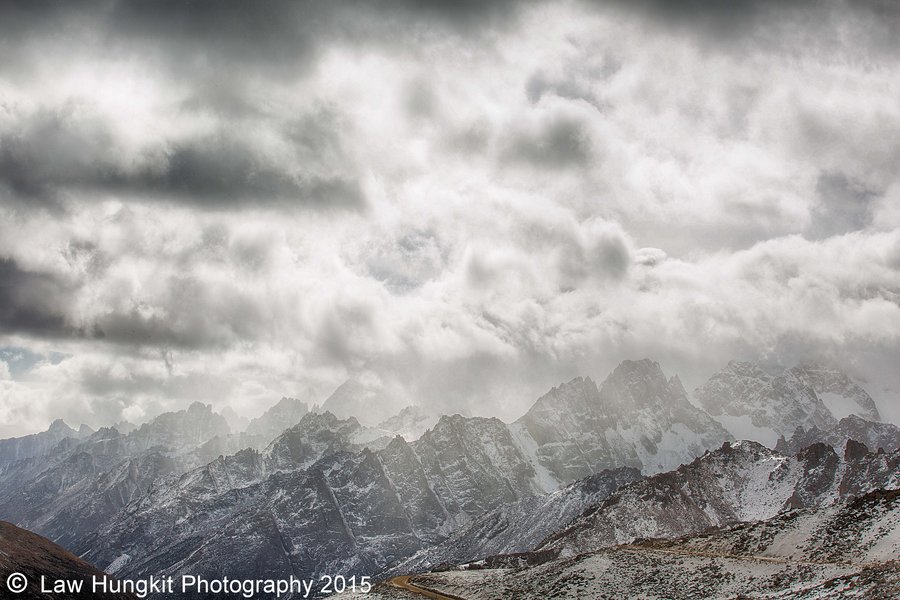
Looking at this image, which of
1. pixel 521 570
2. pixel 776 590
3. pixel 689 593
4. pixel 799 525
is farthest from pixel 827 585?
pixel 521 570

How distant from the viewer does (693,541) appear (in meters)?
104

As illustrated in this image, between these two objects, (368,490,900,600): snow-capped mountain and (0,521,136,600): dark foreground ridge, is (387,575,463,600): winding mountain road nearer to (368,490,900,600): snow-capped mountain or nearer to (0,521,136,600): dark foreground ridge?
(368,490,900,600): snow-capped mountain

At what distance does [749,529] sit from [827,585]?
133ft

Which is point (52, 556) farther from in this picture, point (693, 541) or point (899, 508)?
point (899, 508)

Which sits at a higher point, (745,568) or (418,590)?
(418,590)
